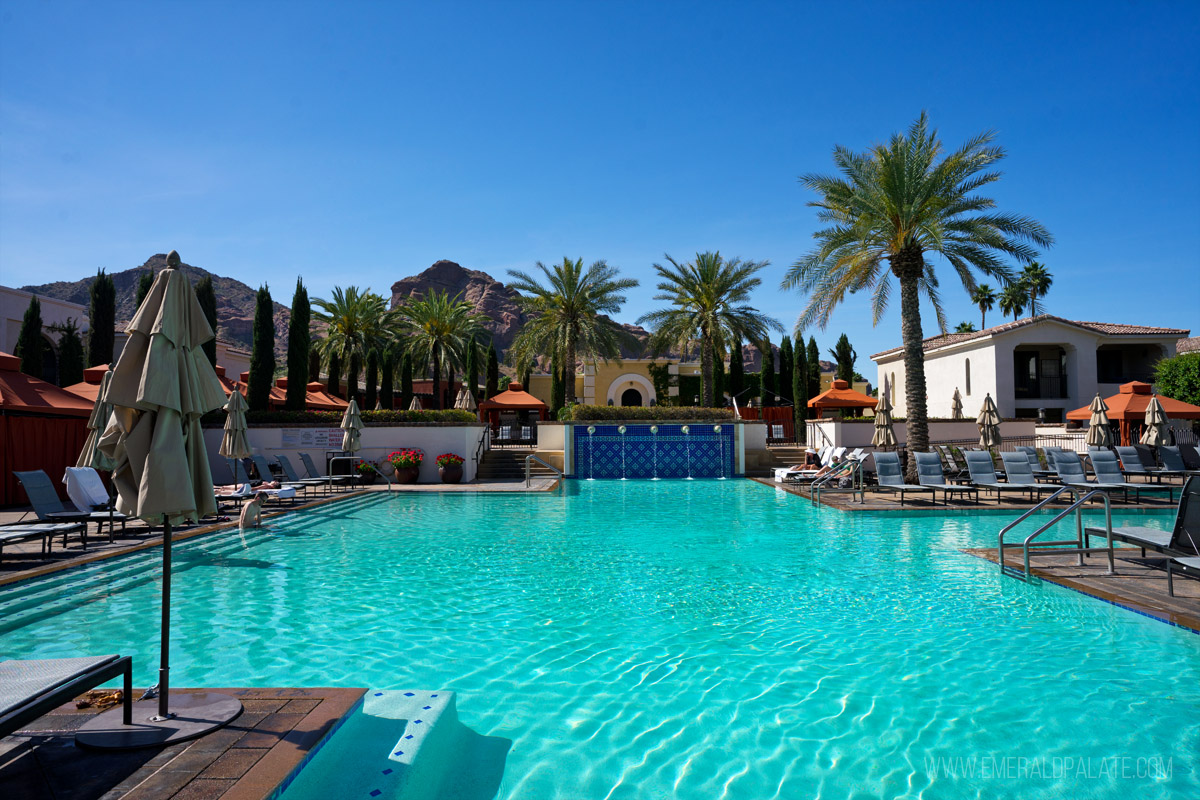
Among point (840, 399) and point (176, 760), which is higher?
point (840, 399)

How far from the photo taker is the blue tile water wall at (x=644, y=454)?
23781 mm

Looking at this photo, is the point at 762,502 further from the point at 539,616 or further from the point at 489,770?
the point at 489,770

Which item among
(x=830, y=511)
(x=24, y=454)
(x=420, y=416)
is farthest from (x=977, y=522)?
(x=24, y=454)

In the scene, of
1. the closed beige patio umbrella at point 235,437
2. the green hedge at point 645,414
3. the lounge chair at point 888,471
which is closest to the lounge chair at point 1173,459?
the lounge chair at point 888,471

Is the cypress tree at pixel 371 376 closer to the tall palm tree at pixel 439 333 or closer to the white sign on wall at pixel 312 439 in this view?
Result: the tall palm tree at pixel 439 333

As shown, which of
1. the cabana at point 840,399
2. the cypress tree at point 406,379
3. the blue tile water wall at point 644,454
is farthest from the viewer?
the cypress tree at point 406,379

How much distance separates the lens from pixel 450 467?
20453 millimetres

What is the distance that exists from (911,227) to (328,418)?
17633mm

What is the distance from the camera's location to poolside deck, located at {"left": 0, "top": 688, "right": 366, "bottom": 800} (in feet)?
8.20

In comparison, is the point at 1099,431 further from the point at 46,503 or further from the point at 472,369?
the point at 472,369

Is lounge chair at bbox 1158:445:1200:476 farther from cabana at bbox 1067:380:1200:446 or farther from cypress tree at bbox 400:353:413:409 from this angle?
cypress tree at bbox 400:353:413:409

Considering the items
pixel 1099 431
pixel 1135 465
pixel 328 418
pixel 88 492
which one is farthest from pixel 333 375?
pixel 1135 465

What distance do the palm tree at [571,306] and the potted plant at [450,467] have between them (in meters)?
9.16

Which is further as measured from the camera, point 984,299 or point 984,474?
point 984,299
